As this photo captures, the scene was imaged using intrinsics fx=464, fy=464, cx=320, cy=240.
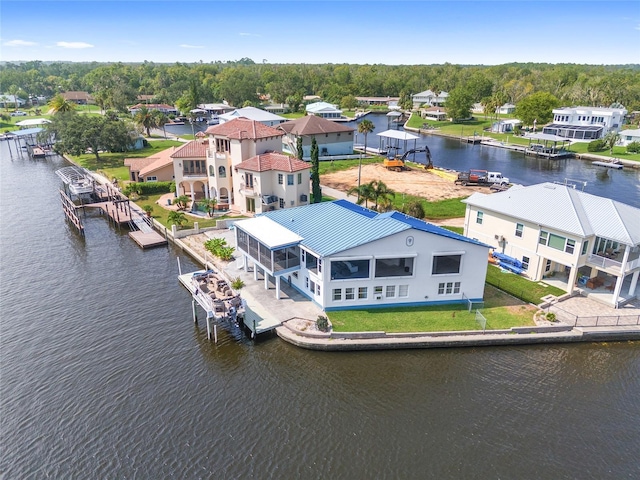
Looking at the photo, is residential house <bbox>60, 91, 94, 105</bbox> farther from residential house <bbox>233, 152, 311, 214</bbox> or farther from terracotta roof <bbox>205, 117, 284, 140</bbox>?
residential house <bbox>233, 152, 311, 214</bbox>

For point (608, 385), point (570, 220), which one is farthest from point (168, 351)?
point (570, 220)

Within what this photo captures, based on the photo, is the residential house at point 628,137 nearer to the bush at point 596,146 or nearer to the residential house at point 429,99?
the bush at point 596,146

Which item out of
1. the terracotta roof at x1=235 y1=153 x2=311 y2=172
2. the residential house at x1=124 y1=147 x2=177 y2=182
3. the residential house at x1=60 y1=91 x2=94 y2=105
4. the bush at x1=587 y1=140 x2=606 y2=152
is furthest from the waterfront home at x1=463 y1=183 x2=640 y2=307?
the residential house at x1=60 y1=91 x2=94 y2=105

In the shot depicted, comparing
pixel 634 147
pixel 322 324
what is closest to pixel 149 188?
pixel 322 324

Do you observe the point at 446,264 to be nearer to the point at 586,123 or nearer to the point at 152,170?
the point at 152,170

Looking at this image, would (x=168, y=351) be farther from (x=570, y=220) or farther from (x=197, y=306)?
(x=570, y=220)
